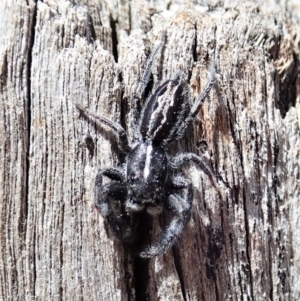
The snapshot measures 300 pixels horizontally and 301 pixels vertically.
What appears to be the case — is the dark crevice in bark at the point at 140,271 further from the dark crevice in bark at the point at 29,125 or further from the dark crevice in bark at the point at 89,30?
the dark crevice in bark at the point at 89,30

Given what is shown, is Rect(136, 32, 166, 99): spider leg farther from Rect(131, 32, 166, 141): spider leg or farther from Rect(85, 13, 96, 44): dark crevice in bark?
Rect(85, 13, 96, 44): dark crevice in bark

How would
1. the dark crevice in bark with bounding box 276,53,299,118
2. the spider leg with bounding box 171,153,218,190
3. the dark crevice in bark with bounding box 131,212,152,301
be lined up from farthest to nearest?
the dark crevice in bark with bounding box 276,53,299,118, the spider leg with bounding box 171,153,218,190, the dark crevice in bark with bounding box 131,212,152,301

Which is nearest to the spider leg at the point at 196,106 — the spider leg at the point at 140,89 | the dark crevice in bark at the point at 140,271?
the spider leg at the point at 140,89

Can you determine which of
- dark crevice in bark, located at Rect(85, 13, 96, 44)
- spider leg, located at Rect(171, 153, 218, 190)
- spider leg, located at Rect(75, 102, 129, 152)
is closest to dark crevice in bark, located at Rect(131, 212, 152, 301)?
spider leg, located at Rect(171, 153, 218, 190)

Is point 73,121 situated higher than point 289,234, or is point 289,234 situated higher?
point 73,121

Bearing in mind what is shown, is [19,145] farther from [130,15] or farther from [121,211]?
[130,15]

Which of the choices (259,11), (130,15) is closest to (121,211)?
(130,15)

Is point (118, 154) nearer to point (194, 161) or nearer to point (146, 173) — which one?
point (146, 173)
